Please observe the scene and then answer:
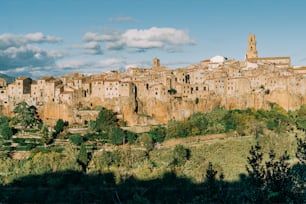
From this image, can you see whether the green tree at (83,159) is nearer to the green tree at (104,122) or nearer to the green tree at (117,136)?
the green tree at (117,136)

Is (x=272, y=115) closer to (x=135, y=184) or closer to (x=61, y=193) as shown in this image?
(x=135, y=184)

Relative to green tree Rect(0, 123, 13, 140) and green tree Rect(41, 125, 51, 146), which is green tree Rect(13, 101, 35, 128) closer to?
green tree Rect(0, 123, 13, 140)

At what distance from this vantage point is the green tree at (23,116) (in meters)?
36.8

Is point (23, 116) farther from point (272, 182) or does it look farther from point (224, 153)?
point (272, 182)

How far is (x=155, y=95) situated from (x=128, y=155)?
35.4 ft

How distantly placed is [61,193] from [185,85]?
1923 cm

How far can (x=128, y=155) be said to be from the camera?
97.5 feet

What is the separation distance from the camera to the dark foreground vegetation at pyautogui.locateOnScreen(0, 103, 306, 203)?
24688mm

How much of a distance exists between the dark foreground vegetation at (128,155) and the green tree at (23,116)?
0.09 metres

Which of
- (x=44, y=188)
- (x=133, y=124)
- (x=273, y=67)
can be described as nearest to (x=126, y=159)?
(x=44, y=188)

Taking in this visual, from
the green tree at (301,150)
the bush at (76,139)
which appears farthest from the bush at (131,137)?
the green tree at (301,150)

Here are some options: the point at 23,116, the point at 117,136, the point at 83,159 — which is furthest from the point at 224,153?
the point at 23,116

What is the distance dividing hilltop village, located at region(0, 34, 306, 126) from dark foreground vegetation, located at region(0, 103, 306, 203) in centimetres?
143

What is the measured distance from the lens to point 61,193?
25.7 meters
